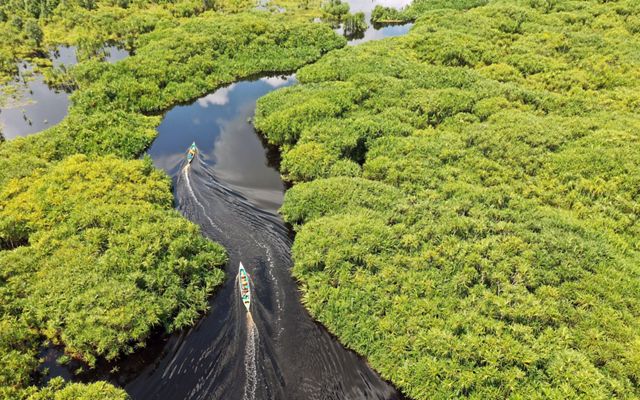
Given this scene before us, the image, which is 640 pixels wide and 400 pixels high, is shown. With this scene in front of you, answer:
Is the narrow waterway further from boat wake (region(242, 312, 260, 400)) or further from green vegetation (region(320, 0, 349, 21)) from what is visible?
green vegetation (region(320, 0, 349, 21))

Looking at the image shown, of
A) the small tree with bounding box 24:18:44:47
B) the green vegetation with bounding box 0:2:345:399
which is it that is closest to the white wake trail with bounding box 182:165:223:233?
the green vegetation with bounding box 0:2:345:399

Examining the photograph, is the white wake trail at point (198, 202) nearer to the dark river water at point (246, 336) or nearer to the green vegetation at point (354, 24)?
the dark river water at point (246, 336)

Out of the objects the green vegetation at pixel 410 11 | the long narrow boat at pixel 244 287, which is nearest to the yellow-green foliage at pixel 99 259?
the long narrow boat at pixel 244 287

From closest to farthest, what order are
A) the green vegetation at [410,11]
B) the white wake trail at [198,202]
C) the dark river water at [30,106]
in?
the white wake trail at [198,202] → the dark river water at [30,106] → the green vegetation at [410,11]

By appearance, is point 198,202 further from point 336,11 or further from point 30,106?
point 336,11

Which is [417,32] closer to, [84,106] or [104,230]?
[84,106]

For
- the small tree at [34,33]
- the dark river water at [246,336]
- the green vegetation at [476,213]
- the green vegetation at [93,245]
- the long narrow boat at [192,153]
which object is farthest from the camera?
the small tree at [34,33]

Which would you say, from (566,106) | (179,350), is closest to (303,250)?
(179,350)
